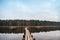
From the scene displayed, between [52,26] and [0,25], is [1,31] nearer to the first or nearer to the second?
[0,25]

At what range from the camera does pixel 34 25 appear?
8891 millimetres

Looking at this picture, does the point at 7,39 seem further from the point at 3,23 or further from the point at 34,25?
the point at 34,25

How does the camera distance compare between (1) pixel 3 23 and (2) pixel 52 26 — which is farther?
(2) pixel 52 26

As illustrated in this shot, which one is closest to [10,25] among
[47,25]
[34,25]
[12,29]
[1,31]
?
[12,29]

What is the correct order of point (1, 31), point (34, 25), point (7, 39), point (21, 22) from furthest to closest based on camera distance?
point (34, 25)
point (21, 22)
point (1, 31)
point (7, 39)

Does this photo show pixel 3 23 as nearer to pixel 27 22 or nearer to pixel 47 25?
pixel 27 22

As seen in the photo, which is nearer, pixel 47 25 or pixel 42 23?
pixel 42 23

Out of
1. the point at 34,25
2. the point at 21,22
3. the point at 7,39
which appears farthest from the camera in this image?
the point at 34,25

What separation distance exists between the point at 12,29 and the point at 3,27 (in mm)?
506

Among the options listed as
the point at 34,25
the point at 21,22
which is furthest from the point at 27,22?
the point at 34,25

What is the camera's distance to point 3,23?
26.6ft

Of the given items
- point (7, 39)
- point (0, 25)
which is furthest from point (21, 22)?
point (7, 39)

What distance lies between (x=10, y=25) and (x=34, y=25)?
130 cm

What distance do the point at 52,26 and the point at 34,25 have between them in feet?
3.51
